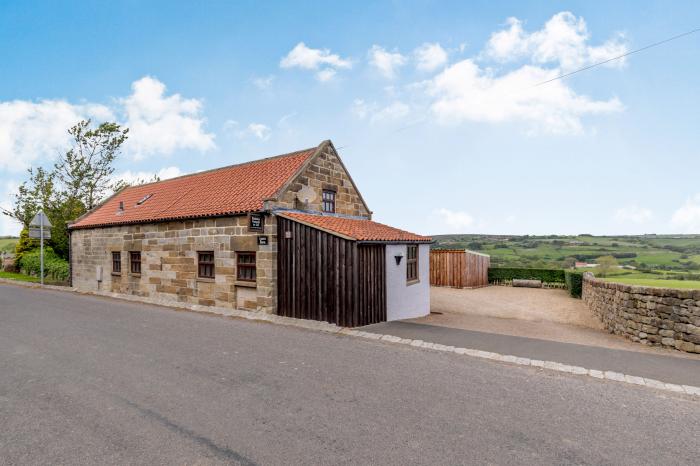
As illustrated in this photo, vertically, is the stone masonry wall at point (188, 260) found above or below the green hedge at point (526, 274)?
above

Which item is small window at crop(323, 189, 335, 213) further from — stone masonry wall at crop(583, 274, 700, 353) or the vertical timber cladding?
stone masonry wall at crop(583, 274, 700, 353)

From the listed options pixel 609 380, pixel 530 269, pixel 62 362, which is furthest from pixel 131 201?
pixel 530 269

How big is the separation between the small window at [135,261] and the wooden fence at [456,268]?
689 inches

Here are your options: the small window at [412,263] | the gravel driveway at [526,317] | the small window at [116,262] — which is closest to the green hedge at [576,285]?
the gravel driveway at [526,317]

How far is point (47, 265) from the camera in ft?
89.6

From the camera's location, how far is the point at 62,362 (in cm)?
680

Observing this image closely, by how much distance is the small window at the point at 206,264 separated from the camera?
45.2 ft

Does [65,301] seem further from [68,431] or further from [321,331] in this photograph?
[68,431]

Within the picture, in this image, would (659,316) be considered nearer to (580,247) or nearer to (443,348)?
(443,348)

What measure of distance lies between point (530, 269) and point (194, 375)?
2507cm

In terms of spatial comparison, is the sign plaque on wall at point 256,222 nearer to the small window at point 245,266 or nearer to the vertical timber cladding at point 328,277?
the vertical timber cladding at point 328,277

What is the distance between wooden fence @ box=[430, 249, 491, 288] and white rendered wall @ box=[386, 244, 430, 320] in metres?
9.93

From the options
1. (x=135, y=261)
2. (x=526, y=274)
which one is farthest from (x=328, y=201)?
(x=526, y=274)

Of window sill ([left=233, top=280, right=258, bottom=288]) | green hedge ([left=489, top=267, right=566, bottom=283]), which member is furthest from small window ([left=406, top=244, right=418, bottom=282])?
green hedge ([left=489, top=267, right=566, bottom=283])
